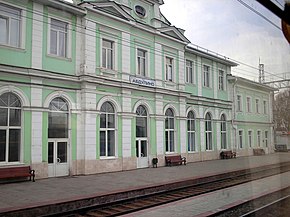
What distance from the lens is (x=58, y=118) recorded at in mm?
12953

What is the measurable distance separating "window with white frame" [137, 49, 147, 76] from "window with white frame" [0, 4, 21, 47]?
659 cm

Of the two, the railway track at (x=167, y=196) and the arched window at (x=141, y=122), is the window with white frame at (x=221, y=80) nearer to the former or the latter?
the arched window at (x=141, y=122)

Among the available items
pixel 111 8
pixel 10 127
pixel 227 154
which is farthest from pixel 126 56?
pixel 227 154

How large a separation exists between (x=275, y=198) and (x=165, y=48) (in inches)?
476

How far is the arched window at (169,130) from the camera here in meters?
18.0

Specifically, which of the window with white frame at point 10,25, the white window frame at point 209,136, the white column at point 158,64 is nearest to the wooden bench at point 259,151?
the white column at point 158,64

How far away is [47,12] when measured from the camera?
12555 millimetres

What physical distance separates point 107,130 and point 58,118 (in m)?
2.56

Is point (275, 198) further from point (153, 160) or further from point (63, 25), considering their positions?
point (63, 25)

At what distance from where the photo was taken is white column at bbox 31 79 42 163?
11758mm

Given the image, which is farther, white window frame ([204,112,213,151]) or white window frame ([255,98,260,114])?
white window frame ([204,112,213,151])

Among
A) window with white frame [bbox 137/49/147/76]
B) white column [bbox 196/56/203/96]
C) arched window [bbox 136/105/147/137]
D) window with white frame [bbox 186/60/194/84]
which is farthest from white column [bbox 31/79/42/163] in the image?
white column [bbox 196/56/203/96]

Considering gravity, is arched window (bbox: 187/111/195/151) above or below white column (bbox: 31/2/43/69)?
below

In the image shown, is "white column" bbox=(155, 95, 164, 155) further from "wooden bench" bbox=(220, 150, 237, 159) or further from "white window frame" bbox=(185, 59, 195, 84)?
"wooden bench" bbox=(220, 150, 237, 159)
